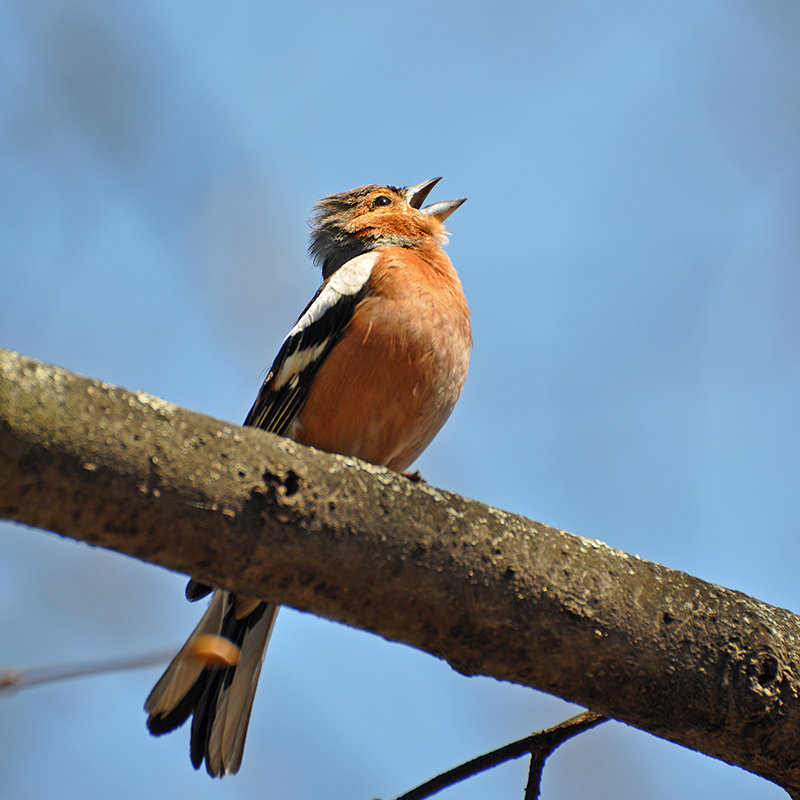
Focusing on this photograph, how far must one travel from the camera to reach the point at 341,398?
4605 mm

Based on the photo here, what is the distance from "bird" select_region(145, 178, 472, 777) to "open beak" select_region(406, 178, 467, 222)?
138cm

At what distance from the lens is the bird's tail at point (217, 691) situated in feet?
13.2

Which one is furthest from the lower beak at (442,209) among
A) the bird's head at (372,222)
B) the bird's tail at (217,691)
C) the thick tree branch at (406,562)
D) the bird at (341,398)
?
the thick tree branch at (406,562)

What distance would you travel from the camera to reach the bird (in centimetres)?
416

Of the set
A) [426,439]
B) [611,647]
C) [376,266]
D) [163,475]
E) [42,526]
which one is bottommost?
[42,526]

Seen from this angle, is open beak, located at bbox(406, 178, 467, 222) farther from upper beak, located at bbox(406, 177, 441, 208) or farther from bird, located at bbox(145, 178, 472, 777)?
bird, located at bbox(145, 178, 472, 777)

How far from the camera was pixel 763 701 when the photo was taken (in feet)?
9.22

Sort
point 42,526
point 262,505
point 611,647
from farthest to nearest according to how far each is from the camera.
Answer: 1. point 611,647
2. point 262,505
3. point 42,526

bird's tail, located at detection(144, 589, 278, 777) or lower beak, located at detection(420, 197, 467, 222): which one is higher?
lower beak, located at detection(420, 197, 467, 222)

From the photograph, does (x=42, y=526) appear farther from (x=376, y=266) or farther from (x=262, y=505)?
(x=376, y=266)

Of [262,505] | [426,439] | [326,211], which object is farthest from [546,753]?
[326,211]

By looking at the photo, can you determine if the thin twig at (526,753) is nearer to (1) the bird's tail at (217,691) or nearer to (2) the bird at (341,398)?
(1) the bird's tail at (217,691)

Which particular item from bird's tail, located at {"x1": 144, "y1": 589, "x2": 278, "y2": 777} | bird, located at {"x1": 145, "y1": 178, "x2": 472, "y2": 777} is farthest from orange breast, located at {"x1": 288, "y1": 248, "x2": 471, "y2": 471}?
bird's tail, located at {"x1": 144, "y1": 589, "x2": 278, "y2": 777}

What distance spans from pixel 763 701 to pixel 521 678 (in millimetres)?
767
